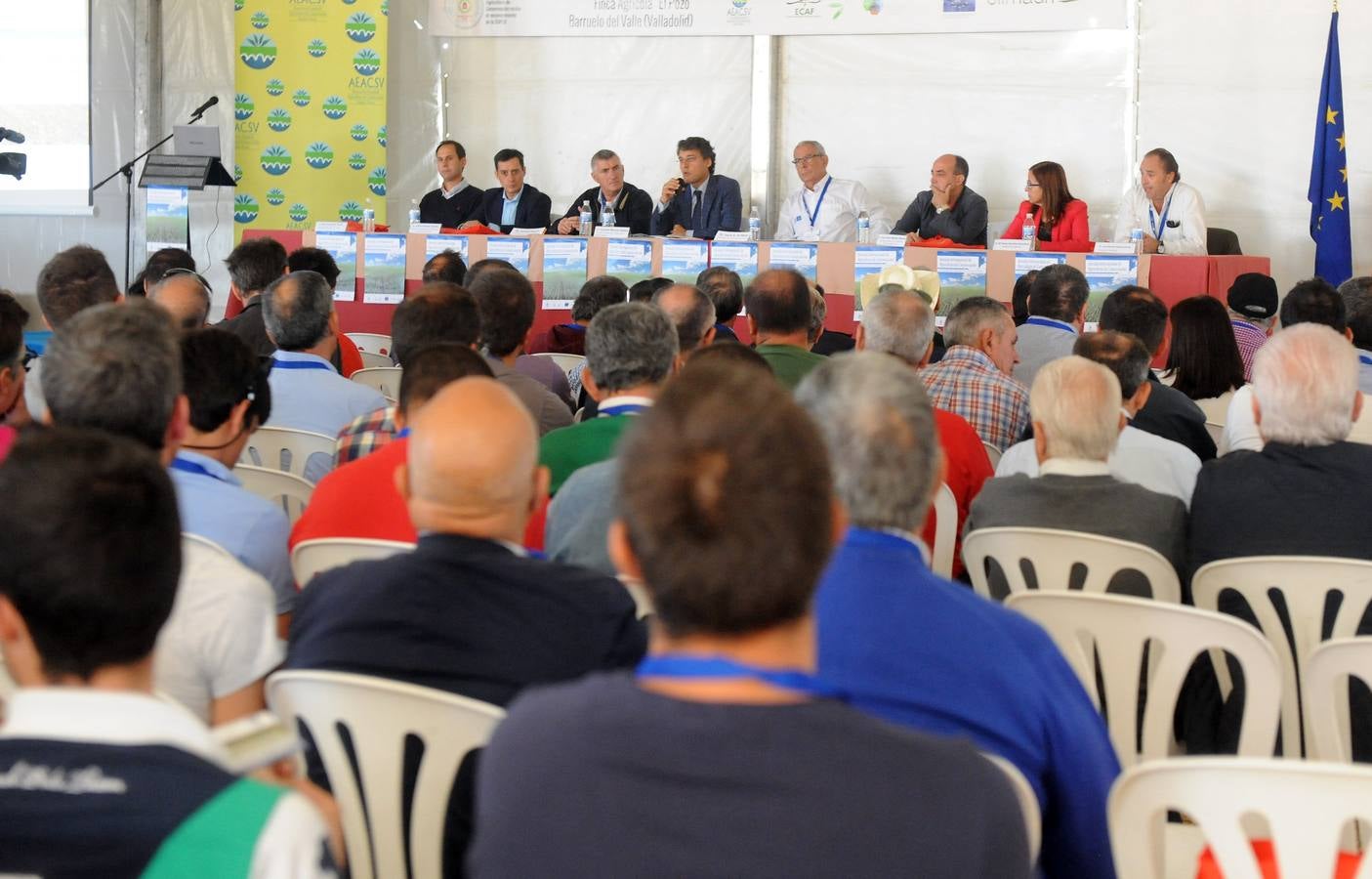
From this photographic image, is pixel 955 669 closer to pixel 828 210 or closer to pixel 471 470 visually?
pixel 471 470

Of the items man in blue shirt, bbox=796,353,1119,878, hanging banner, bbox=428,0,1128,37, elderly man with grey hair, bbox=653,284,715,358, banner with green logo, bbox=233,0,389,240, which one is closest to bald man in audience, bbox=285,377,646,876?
man in blue shirt, bbox=796,353,1119,878

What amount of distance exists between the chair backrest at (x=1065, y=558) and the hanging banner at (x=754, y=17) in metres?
6.55

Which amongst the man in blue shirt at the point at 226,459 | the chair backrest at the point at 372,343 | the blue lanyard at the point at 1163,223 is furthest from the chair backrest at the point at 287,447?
the blue lanyard at the point at 1163,223

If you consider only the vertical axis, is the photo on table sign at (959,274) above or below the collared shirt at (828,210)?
below

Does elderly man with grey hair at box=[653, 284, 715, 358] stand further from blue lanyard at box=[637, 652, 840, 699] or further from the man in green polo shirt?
blue lanyard at box=[637, 652, 840, 699]

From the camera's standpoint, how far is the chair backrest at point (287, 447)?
3641mm

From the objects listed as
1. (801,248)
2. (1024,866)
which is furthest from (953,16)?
(1024,866)

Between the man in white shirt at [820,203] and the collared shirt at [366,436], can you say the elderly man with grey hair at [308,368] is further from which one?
the man in white shirt at [820,203]

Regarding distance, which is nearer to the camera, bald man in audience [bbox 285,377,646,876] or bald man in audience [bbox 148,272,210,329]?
bald man in audience [bbox 285,377,646,876]

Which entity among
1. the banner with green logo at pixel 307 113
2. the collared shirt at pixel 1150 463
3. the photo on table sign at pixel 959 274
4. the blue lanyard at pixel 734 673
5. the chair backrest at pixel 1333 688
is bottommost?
the chair backrest at pixel 1333 688

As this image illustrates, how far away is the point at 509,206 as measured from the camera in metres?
8.80

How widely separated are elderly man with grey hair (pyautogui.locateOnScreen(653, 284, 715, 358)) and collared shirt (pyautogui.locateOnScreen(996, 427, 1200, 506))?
1167 mm

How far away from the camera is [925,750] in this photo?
1087 mm

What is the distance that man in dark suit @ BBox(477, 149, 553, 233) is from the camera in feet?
28.6
